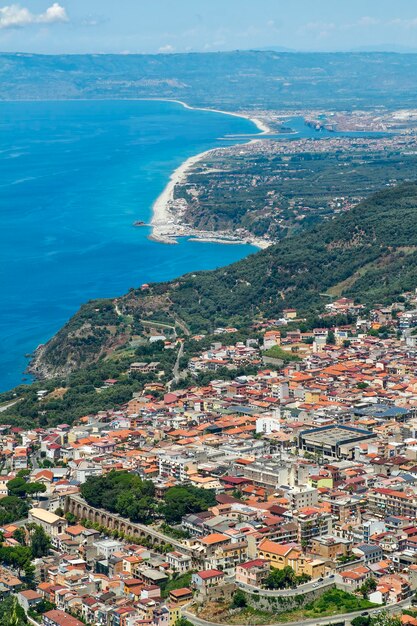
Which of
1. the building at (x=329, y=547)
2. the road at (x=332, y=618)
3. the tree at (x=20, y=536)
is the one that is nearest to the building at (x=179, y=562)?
the road at (x=332, y=618)

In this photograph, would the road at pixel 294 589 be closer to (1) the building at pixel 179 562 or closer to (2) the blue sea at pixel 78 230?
(1) the building at pixel 179 562

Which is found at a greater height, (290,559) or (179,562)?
(290,559)

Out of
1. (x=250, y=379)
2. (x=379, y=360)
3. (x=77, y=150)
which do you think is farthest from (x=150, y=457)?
(x=77, y=150)

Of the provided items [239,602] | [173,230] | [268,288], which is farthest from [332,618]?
[173,230]

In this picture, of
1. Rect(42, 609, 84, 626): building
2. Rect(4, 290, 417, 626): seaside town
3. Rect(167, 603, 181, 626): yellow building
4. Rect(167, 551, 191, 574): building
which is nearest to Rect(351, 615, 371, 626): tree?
Rect(4, 290, 417, 626): seaside town

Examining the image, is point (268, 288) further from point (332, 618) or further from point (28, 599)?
point (332, 618)

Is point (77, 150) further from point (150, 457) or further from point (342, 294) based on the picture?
point (150, 457)
